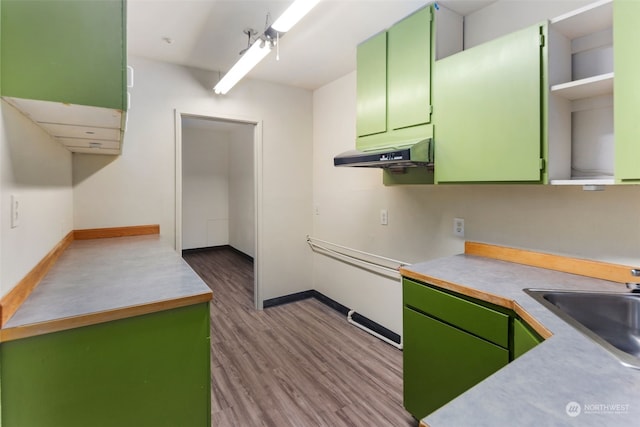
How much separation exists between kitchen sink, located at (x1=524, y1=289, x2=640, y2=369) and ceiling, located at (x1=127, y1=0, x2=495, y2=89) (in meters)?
1.77

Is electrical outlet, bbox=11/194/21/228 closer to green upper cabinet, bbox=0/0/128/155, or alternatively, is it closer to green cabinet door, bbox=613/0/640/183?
green upper cabinet, bbox=0/0/128/155

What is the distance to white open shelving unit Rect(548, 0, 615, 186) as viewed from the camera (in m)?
1.47

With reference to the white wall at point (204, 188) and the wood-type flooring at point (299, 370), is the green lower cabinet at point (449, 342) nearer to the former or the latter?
Answer: the wood-type flooring at point (299, 370)

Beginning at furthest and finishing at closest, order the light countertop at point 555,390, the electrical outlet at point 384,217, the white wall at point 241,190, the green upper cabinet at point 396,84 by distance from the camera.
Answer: the white wall at point 241,190 → the electrical outlet at point 384,217 → the green upper cabinet at point 396,84 → the light countertop at point 555,390

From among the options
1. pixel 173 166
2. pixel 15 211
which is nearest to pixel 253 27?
pixel 173 166

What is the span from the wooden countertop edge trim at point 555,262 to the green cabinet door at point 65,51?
6.73ft

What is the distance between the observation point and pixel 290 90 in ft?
11.8

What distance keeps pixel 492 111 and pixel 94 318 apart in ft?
6.47

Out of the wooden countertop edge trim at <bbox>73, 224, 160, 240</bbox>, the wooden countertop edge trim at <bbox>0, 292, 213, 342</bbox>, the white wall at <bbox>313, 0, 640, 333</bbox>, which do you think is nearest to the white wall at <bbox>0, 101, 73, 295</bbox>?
the wooden countertop edge trim at <bbox>0, 292, 213, 342</bbox>

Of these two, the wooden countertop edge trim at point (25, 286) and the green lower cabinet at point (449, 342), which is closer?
the wooden countertop edge trim at point (25, 286)

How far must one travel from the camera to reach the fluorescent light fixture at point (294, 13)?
5.14ft

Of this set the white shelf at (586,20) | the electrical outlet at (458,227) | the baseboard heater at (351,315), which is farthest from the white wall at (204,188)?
the white shelf at (586,20)

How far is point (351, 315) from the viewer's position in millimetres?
3234

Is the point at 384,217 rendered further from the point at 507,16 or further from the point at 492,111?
the point at 507,16
